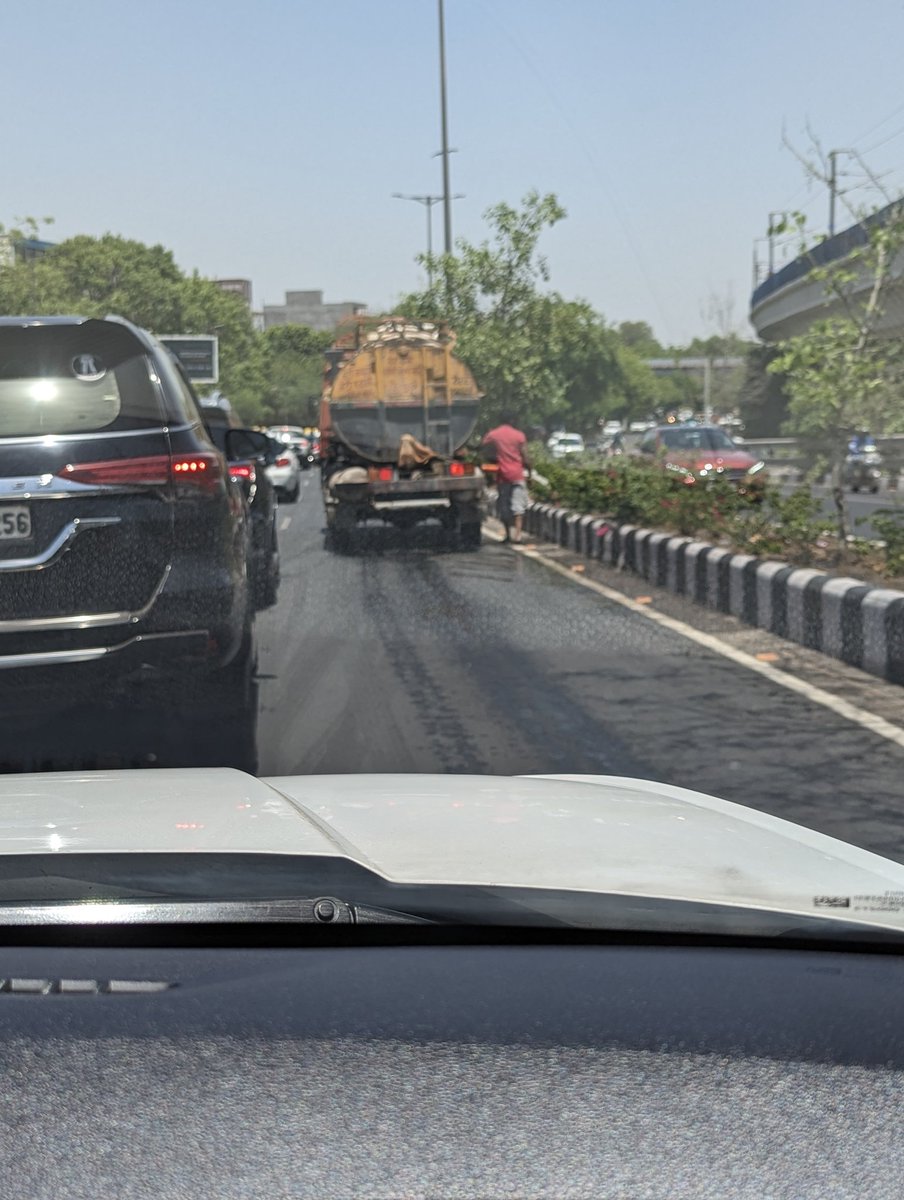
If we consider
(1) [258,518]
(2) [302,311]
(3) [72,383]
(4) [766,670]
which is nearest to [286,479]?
(1) [258,518]

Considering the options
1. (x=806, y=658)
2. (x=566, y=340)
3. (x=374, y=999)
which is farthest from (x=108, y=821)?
(x=566, y=340)

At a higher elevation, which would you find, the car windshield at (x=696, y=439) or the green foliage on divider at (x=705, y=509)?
the car windshield at (x=696, y=439)

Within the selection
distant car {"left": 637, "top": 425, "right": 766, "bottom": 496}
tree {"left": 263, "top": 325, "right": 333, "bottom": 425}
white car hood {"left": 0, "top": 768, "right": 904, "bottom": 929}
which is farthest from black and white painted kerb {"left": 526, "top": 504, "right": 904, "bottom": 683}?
tree {"left": 263, "top": 325, "right": 333, "bottom": 425}

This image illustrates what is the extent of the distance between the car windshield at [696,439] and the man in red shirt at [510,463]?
8117 mm

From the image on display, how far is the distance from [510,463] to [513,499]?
0.49 metres

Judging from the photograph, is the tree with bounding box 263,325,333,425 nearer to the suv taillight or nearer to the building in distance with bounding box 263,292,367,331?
the building in distance with bounding box 263,292,367,331

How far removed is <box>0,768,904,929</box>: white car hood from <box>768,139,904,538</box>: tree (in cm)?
987

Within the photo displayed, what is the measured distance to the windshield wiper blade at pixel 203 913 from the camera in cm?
176

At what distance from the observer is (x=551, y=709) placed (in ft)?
24.3

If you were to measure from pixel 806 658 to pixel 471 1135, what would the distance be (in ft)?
26.5

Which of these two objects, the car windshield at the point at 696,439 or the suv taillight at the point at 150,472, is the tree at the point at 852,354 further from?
the car windshield at the point at 696,439

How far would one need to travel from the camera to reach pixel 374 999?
1591mm

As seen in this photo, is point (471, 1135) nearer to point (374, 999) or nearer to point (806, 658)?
point (374, 999)

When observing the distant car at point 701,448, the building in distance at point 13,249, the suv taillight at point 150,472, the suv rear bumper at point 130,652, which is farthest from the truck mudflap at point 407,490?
the building in distance at point 13,249
